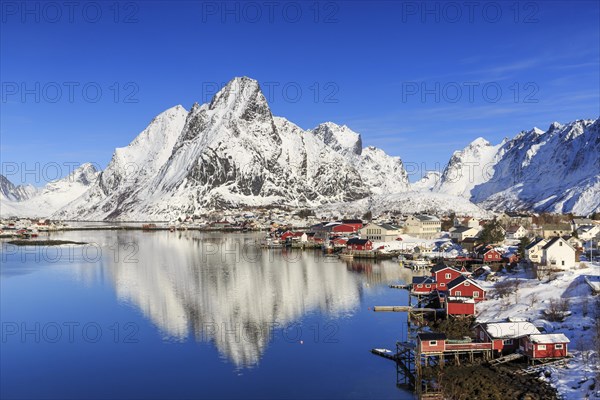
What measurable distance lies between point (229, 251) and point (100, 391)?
156 ft

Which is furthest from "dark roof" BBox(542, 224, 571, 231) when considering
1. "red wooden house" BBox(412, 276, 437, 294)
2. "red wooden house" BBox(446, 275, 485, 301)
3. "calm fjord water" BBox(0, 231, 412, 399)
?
"red wooden house" BBox(446, 275, 485, 301)

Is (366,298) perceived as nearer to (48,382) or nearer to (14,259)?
(48,382)

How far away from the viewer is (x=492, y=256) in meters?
50.0

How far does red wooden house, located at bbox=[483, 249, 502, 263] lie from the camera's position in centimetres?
4969

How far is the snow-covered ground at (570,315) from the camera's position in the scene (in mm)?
20094

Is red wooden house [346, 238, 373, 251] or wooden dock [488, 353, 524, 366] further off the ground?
red wooden house [346, 238, 373, 251]

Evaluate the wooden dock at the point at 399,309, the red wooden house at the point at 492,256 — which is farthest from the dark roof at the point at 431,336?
the red wooden house at the point at 492,256

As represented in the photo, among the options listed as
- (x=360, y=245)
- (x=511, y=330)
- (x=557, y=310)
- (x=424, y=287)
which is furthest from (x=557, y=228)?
(x=511, y=330)

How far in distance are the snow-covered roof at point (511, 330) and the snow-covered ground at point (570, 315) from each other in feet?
4.82

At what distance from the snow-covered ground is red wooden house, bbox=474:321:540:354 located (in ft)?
5.23

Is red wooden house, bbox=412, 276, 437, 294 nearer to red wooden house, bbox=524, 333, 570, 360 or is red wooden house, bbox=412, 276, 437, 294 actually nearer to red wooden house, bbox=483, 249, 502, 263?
red wooden house, bbox=524, 333, 570, 360

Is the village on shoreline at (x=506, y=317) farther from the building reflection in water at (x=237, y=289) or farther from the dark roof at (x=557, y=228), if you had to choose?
the dark roof at (x=557, y=228)

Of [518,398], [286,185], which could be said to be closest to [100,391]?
[518,398]

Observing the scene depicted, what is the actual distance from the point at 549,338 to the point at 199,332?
626 inches
